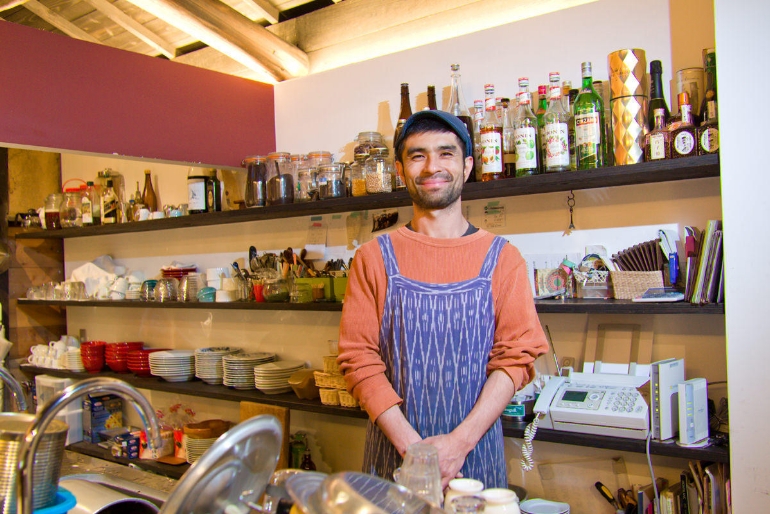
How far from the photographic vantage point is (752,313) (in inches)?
79.0

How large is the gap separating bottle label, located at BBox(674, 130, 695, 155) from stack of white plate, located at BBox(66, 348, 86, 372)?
3.87 meters

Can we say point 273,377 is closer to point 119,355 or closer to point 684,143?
point 119,355

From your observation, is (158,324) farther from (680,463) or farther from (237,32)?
(680,463)

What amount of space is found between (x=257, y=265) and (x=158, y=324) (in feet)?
4.10

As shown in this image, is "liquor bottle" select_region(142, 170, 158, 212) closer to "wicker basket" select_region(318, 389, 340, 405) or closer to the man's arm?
"wicker basket" select_region(318, 389, 340, 405)

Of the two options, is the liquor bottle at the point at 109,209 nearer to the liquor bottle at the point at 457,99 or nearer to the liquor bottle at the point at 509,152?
the liquor bottle at the point at 457,99

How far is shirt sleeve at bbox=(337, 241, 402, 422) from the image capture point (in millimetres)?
1864

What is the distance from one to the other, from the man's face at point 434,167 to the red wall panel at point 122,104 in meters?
1.70

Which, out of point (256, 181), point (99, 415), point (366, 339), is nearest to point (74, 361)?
point (99, 415)

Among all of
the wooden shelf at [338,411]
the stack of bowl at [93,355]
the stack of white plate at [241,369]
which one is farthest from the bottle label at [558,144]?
the stack of bowl at [93,355]

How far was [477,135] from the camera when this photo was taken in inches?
105

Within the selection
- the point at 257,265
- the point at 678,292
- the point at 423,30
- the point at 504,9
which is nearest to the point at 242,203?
the point at 257,265

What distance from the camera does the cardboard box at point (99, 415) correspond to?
14.3ft

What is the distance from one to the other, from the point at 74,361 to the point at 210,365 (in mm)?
1303
